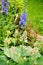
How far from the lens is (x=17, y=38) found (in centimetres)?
435

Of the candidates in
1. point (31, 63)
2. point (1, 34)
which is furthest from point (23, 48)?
point (1, 34)

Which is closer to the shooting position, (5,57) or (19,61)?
(19,61)

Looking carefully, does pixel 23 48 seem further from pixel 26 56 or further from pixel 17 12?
pixel 17 12

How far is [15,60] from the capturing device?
3674mm

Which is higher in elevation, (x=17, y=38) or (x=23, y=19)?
(x=23, y=19)

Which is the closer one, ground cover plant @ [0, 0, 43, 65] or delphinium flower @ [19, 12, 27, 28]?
ground cover plant @ [0, 0, 43, 65]

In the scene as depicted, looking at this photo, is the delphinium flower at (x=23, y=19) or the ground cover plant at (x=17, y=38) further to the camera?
the delphinium flower at (x=23, y=19)

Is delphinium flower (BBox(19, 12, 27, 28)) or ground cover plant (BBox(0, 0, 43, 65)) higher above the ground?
delphinium flower (BBox(19, 12, 27, 28))

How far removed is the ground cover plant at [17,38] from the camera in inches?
147

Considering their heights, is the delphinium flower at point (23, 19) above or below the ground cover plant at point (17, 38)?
above

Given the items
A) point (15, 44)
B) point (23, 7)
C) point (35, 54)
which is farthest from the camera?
point (23, 7)

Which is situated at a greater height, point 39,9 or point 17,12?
point 17,12

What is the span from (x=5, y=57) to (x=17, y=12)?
1534 millimetres

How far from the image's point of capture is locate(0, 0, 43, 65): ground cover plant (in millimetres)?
3734
